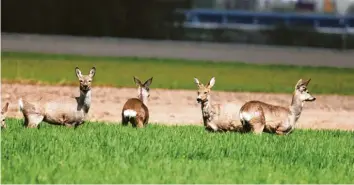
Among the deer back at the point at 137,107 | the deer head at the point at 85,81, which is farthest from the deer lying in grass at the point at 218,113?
the deer head at the point at 85,81

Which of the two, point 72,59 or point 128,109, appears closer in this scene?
point 128,109

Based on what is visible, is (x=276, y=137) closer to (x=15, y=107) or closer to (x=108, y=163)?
(x=108, y=163)

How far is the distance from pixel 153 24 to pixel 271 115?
28738mm

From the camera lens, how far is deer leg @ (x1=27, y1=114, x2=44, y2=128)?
12.1 metres

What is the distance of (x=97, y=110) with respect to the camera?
16.9 meters

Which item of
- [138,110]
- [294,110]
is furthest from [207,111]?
[294,110]

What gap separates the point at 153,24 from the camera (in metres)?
41.0

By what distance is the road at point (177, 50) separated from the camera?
31.6 m

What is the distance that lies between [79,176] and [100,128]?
12.6ft

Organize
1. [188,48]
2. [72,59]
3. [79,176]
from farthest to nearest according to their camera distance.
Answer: [188,48] → [72,59] → [79,176]

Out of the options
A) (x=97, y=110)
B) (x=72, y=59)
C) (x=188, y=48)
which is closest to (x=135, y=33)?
(x=188, y=48)

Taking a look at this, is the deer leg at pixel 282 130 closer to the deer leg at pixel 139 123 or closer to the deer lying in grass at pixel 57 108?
the deer leg at pixel 139 123

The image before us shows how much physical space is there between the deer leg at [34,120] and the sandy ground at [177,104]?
3.04m

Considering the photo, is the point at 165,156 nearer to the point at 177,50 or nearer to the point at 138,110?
the point at 138,110
